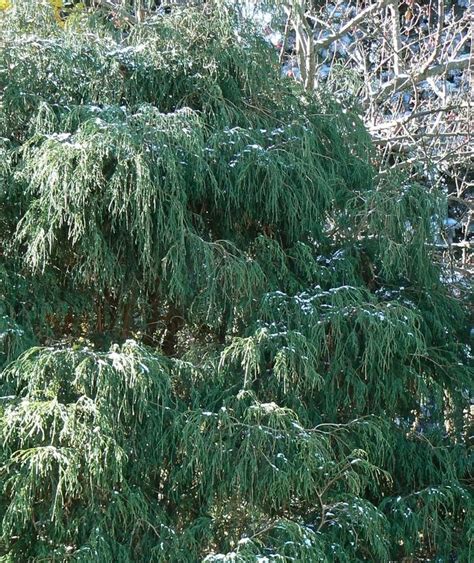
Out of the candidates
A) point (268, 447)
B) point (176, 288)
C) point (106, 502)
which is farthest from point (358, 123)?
point (106, 502)

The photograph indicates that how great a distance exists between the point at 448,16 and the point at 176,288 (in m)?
4.40

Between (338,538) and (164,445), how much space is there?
0.72 m

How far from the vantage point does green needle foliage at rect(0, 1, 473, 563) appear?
9.55 ft

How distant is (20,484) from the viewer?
2758mm

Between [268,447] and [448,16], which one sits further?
[448,16]

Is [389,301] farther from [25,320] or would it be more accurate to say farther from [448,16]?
[448,16]

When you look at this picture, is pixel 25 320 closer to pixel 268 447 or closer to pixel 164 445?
pixel 164 445

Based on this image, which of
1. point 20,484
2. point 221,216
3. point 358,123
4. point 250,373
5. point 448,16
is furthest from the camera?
point 448,16

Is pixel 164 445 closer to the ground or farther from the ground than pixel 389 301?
closer to the ground

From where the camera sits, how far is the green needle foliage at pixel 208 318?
2910mm

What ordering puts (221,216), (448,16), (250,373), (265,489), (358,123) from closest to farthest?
1. (265,489)
2. (250,373)
3. (221,216)
4. (358,123)
5. (448,16)

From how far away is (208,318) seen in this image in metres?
3.38

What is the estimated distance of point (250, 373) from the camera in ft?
10.4

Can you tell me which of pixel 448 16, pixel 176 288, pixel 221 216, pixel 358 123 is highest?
pixel 448 16
